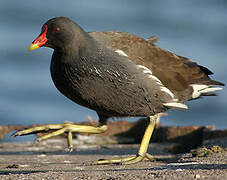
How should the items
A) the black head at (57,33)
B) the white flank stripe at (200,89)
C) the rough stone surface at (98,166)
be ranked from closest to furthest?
the rough stone surface at (98,166) < the black head at (57,33) < the white flank stripe at (200,89)

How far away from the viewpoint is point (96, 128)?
7.38 metres

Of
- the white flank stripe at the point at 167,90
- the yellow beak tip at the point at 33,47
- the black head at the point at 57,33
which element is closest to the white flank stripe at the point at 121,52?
the black head at the point at 57,33

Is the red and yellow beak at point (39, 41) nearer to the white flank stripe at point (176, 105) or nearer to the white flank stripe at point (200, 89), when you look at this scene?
the white flank stripe at point (176, 105)

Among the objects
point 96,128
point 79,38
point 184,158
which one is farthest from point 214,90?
point 79,38

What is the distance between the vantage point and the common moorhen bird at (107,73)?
6445 mm

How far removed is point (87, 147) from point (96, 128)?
3097 mm

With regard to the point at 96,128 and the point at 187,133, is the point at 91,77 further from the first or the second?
the point at 187,133

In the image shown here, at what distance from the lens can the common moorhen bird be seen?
645 centimetres

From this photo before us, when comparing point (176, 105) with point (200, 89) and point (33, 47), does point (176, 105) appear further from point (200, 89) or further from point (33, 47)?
point (33, 47)

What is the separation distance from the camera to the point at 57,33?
667 cm

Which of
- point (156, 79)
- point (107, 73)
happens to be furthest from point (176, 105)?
point (107, 73)

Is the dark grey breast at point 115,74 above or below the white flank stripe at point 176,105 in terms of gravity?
above

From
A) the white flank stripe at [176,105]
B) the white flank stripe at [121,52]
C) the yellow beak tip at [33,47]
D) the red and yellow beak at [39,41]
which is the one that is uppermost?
the red and yellow beak at [39,41]

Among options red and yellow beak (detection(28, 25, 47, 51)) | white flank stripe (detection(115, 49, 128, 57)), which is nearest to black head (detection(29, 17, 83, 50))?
red and yellow beak (detection(28, 25, 47, 51))
